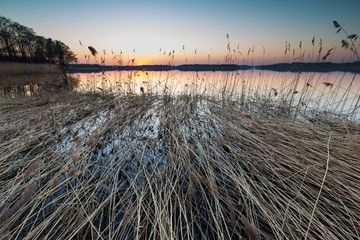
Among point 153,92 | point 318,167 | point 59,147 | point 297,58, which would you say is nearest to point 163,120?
point 59,147

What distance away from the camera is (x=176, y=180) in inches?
81.0

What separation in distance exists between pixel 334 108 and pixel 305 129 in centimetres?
341

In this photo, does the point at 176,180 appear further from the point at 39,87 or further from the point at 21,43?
the point at 21,43

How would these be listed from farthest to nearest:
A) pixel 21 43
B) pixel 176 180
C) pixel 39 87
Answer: pixel 21 43 → pixel 39 87 → pixel 176 180

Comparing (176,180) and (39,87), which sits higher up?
(176,180)

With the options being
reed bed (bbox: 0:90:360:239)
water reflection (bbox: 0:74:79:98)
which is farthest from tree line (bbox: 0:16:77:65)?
reed bed (bbox: 0:90:360:239)

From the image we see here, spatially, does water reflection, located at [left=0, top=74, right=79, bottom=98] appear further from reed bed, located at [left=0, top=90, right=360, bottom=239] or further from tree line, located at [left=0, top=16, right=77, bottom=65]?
tree line, located at [left=0, top=16, right=77, bottom=65]

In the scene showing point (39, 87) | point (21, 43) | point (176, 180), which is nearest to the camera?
point (176, 180)

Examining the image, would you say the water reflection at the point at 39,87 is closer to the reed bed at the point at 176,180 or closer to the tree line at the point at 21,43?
the reed bed at the point at 176,180

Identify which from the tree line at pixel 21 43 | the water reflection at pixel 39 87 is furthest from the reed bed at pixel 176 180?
the tree line at pixel 21 43

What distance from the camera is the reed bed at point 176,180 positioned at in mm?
1643

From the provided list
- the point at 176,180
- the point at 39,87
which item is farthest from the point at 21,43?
the point at 176,180

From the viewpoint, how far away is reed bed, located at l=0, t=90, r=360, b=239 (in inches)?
64.7

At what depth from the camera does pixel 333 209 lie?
1881mm
